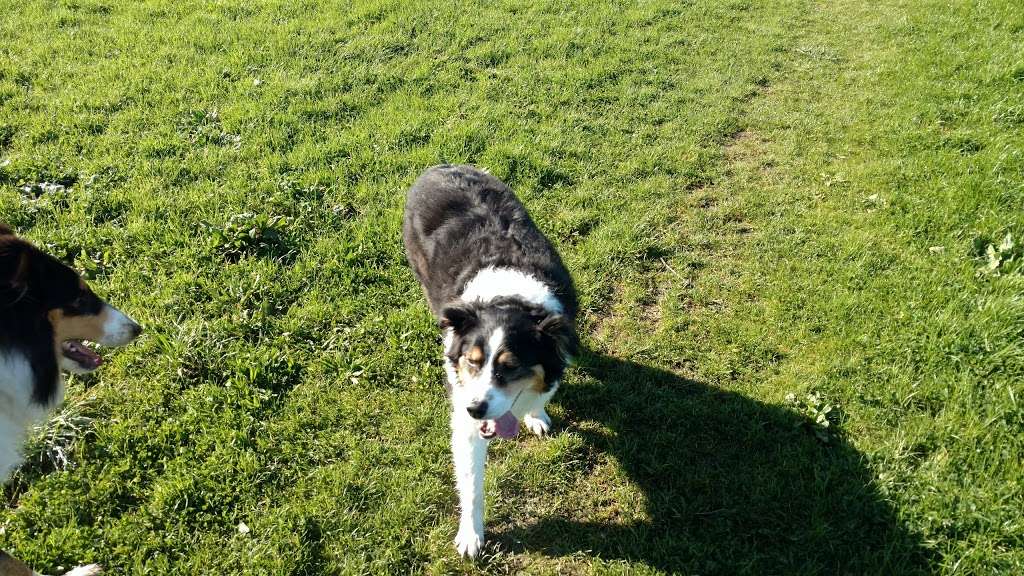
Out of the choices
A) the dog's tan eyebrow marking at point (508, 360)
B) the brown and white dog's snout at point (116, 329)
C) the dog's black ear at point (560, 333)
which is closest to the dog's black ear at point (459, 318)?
the dog's tan eyebrow marking at point (508, 360)

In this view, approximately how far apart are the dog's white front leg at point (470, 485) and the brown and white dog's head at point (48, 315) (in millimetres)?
2017

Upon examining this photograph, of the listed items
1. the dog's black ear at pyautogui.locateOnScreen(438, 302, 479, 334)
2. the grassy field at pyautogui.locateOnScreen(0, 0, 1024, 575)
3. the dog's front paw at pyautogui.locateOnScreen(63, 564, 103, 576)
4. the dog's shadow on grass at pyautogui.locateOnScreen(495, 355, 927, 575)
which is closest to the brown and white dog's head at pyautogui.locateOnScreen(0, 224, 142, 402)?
the grassy field at pyautogui.locateOnScreen(0, 0, 1024, 575)

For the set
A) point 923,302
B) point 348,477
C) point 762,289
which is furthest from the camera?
point 762,289

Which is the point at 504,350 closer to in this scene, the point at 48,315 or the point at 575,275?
the point at 575,275

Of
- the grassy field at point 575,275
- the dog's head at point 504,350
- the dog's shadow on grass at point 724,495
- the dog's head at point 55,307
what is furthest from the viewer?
the grassy field at point 575,275

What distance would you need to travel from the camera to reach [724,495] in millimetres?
3404

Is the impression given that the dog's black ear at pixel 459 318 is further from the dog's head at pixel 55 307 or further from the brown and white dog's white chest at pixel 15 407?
the brown and white dog's white chest at pixel 15 407

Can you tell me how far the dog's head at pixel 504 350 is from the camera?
3.00m

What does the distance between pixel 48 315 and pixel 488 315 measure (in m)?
2.14

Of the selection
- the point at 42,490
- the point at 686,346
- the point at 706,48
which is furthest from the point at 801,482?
Answer: the point at 706,48

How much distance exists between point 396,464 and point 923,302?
4.08 metres

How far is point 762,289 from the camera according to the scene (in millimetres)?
4797

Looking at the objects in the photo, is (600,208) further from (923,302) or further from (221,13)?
(221,13)

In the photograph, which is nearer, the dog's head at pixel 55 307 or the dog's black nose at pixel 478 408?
the dog's head at pixel 55 307
